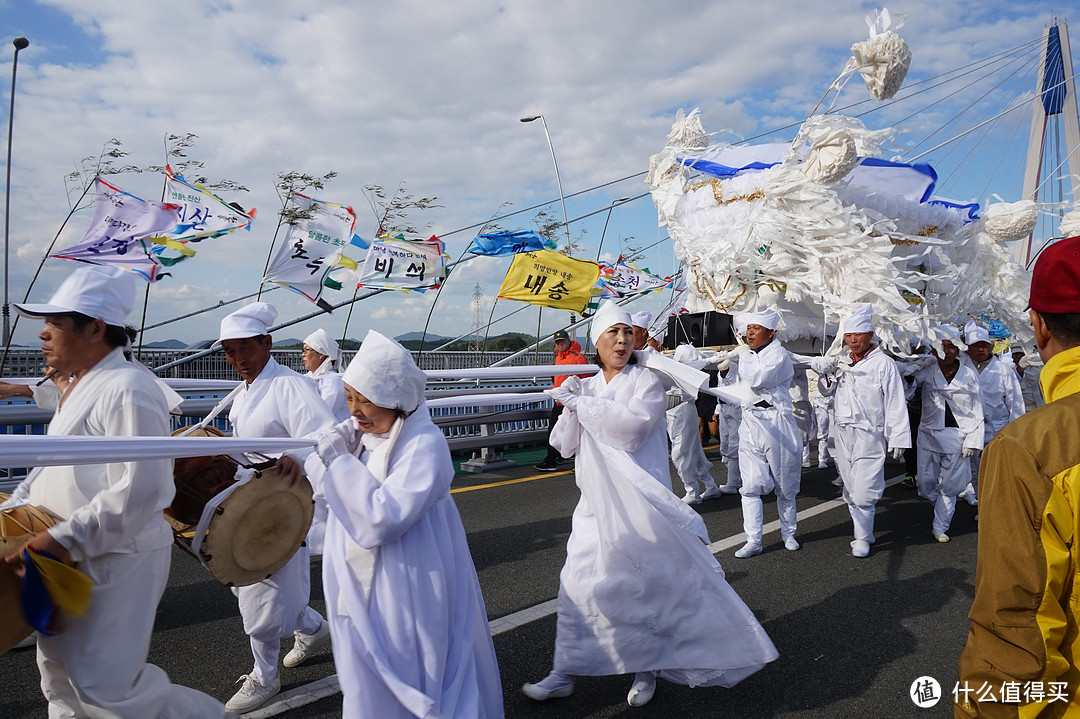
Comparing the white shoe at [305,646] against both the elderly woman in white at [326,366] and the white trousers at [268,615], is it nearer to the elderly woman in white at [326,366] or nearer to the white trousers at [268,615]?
the white trousers at [268,615]

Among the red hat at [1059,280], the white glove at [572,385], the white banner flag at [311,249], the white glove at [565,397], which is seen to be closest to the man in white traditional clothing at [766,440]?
the white glove at [572,385]

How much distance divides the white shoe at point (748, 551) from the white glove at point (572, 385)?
2561 mm

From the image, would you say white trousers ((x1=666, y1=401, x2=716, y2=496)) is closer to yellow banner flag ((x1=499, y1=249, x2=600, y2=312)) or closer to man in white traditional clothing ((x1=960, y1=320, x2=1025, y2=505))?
man in white traditional clothing ((x1=960, y1=320, x2=1025, y2=505))

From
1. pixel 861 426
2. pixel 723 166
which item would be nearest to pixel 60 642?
pixel 861 426

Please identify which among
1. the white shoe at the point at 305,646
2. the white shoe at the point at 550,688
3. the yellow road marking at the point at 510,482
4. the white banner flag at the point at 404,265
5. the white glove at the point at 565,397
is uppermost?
the white banner flag at the point at 404,265

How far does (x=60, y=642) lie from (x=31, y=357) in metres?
9.18

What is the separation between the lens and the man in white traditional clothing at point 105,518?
7.13 feet

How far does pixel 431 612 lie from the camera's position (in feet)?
7.71

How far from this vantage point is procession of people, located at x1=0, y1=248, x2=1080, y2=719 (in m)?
2.15

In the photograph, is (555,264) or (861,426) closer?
(861,426)

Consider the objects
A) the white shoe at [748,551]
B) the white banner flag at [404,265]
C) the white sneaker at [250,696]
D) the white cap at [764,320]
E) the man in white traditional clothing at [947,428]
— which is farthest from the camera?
the white banner flag at [404,265]

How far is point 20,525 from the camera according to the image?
2195 millimetres

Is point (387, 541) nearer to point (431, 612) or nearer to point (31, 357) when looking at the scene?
point (431, 612)

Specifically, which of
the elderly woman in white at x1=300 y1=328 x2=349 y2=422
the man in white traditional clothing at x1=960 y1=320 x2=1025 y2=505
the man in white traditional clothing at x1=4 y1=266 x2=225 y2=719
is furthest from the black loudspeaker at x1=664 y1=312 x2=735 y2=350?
the man in white traditional clothing at x1=4 y1=266 x2=225 y2=719
